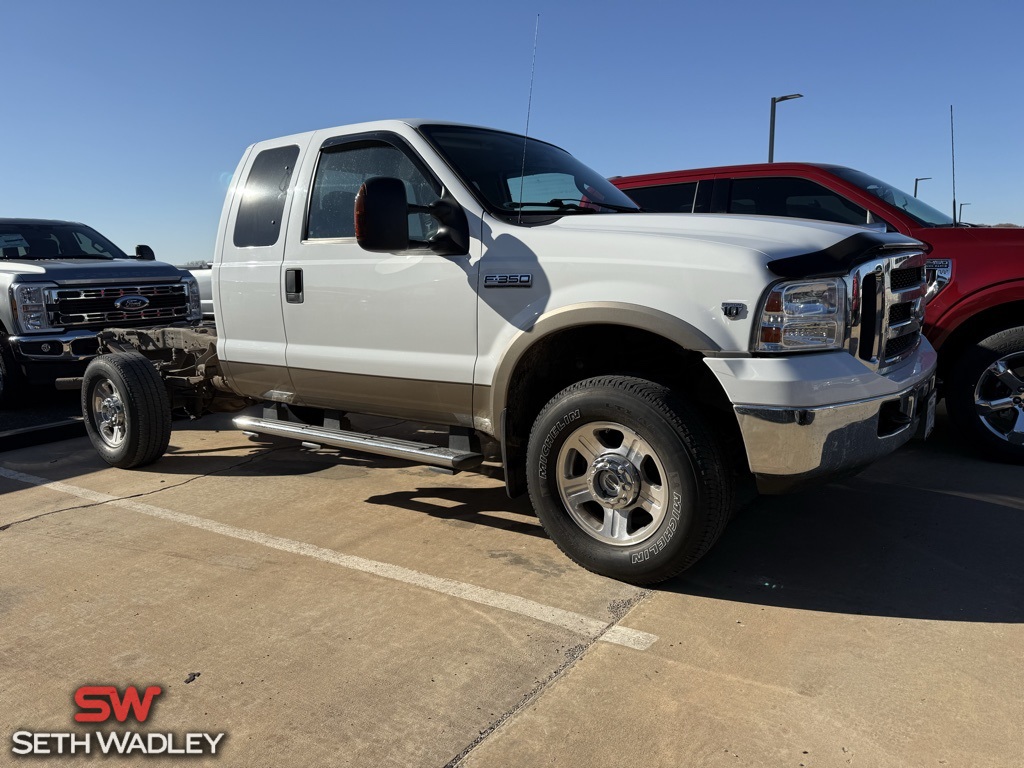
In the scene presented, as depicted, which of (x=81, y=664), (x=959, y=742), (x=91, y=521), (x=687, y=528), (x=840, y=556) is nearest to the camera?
(x=959, y=742)

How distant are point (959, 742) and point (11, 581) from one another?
3718mm

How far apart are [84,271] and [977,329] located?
7.47 m

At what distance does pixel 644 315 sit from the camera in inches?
122

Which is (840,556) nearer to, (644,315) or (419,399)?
(644,315)

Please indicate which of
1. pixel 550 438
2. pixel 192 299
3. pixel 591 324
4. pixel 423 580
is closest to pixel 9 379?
pixel 192 299

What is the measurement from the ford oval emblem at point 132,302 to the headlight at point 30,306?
0.57 m

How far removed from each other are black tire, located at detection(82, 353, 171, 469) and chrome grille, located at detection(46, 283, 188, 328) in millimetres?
2040

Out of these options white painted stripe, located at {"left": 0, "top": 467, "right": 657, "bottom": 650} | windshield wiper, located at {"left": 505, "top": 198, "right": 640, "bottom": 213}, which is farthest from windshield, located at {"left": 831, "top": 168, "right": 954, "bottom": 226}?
white painted stripe, located at {"left": 0, "top": 467, "right": 657, "bottom": 650}

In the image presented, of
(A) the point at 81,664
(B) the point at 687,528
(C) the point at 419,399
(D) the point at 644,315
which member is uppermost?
(D) the point at 644,315

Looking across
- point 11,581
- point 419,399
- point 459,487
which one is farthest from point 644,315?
point 11,581

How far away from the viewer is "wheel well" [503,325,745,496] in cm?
349

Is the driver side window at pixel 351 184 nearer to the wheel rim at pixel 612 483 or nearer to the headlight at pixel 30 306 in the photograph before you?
the wheel rim at pixel 612 483

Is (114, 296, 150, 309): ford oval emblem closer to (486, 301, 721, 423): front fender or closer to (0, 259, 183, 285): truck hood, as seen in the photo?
(0, 259, 183, 285): truck hood

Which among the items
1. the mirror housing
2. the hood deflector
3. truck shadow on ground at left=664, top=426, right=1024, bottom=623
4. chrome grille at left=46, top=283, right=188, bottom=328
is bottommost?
truck shadow on ground at left=664, top=426, right=1024, bottom=623
